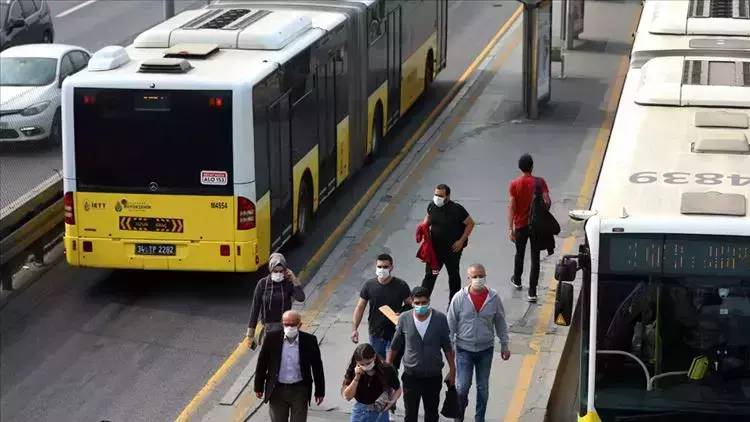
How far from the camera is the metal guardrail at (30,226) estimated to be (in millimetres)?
18453

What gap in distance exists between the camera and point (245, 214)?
17891mm

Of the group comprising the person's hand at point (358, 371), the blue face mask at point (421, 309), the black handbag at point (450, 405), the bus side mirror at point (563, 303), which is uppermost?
the bus side mirror at point (563, 303)

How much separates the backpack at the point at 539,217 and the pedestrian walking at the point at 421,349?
4.10 meters

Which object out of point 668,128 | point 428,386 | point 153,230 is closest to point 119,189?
point 153,230

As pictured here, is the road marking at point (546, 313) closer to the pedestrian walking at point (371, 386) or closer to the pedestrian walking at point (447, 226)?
the pedestrian walking at point (447, 226)

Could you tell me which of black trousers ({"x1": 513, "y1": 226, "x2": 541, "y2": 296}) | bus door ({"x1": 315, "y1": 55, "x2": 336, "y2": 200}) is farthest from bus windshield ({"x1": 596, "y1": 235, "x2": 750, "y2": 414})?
bus door ({"x1": 315, "y1": 55, "x2": 336, "y2": 200})

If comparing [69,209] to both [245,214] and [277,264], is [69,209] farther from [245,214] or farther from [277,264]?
[277,264]

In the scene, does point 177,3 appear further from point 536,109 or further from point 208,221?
point 208,221

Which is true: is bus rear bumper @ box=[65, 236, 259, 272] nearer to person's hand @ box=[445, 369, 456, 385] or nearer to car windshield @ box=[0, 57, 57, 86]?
person's hand @ box=[445, 369, 456, 385]

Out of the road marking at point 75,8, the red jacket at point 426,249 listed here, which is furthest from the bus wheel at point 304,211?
the road marking at point 75,8

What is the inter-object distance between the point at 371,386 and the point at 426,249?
4068mm

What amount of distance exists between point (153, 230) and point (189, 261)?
0.55 metres

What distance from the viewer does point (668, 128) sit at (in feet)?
42.3

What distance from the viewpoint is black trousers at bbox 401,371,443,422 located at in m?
13.2
